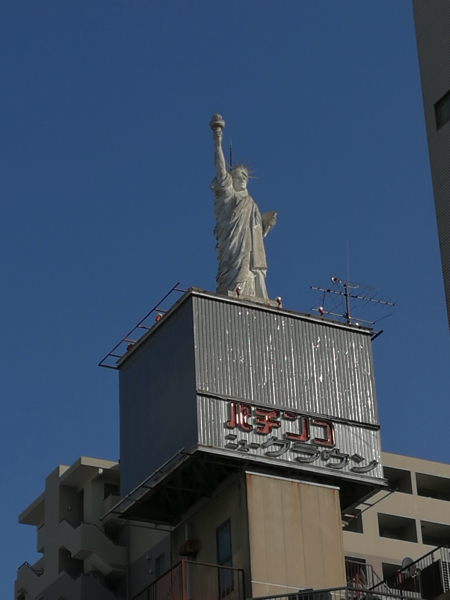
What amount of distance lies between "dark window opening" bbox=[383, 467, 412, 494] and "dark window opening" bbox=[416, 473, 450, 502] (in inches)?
35.5

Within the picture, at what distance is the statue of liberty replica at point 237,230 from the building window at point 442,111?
343 inches

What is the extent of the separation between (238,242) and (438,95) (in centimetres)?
914

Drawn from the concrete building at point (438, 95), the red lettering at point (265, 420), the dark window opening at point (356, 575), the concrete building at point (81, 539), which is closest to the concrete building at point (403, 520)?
the concrete building at point (81, 539)

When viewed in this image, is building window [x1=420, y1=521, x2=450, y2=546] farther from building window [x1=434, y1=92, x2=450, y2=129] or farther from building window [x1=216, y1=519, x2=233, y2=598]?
building window [x1=434, y1=92, x2=450, y2=129]

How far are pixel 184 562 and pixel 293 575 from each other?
3.04 m

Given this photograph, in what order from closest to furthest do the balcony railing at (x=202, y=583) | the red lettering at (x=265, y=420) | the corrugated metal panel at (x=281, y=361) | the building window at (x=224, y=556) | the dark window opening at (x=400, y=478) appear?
the balcony railing at (x=202, y=583)
the building window at (x=224, y=556)
the red lettering at (x=265, y=420)
the corrugated metal panel at (x=281, y=361)
the dark window opening at (x=400, y=478)

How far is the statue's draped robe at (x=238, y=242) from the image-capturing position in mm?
49125

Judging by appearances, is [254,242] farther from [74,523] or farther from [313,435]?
[74,523]

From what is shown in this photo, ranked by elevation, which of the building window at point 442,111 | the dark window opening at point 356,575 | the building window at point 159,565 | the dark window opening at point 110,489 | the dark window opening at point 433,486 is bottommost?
the dark window opening at point 356,575

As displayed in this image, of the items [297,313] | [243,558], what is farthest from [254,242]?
[243,558]

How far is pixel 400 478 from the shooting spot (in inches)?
2761

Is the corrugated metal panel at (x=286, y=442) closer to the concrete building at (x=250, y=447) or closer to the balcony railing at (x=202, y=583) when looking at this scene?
the concrete building at (x=250, y=447)

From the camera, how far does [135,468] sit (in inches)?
1879

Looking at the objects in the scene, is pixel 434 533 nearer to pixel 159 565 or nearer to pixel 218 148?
pixel 159 565
